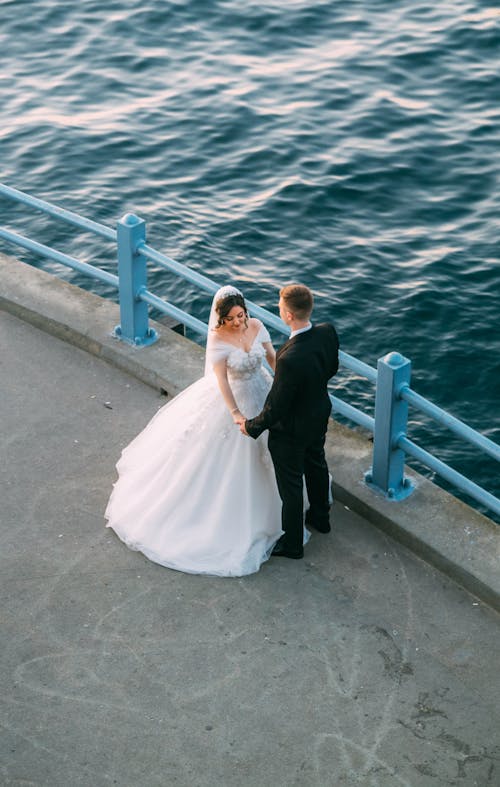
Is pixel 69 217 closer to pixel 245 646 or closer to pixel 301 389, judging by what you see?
pixel 301 389

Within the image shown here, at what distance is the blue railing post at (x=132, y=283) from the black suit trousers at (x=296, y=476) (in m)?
2.53

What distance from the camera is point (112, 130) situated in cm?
1770

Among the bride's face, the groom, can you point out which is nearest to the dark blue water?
the groom

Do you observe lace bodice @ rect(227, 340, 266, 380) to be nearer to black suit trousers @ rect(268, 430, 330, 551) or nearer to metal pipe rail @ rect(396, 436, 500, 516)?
black suit trousers @ rect(268, 430, 330, 551)

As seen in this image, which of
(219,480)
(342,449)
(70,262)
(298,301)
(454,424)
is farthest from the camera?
(70,262)

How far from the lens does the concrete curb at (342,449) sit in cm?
755

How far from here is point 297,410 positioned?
7.28 metres

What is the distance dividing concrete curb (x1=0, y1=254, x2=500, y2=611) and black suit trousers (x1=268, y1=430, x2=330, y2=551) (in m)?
0.49

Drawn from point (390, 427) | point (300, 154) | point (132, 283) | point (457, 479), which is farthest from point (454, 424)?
point (300, 154)

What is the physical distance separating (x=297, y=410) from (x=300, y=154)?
10.0m

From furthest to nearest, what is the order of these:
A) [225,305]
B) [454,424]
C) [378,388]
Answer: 1. [378,388]
2. [454,424]
3. [225,305]

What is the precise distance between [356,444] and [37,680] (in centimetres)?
301

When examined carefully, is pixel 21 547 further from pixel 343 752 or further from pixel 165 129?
pixel 165 129

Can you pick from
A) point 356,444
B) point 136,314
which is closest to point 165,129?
point 136,314
